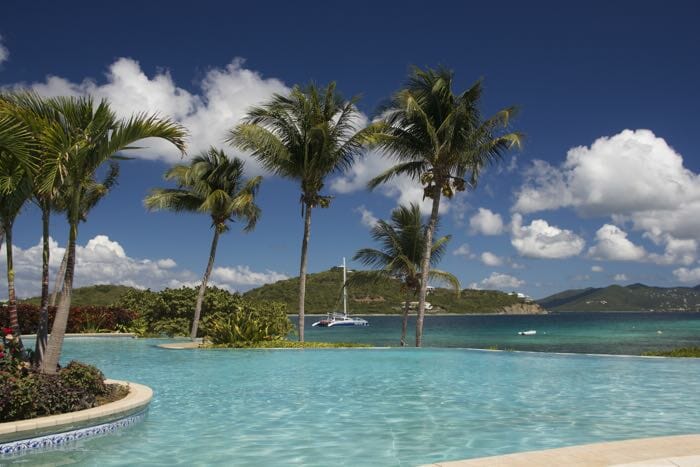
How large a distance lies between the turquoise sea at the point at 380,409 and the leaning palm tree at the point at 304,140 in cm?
742

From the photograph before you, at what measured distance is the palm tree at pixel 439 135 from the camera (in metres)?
22.7

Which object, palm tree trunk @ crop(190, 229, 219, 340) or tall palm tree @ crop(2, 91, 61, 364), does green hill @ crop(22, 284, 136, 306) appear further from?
tall palm tree @ crop(2, 91, 61, 364)

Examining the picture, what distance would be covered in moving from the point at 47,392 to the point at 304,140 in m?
15.8

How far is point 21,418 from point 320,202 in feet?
53.0

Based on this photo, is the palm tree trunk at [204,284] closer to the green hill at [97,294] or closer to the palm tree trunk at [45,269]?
the palm tree trunk at [45,269]

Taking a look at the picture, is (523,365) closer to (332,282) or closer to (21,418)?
(21,418)

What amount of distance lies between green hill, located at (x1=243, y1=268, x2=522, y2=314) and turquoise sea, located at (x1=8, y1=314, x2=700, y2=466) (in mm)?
84532

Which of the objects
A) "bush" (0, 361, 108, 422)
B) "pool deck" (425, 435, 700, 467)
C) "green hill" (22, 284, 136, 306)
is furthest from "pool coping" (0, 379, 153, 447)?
"green hill" (22, 284, 136, 306)

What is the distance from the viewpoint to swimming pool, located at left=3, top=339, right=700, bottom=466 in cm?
743

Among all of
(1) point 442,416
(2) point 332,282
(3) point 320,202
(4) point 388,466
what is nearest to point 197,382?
(1) point 442,416

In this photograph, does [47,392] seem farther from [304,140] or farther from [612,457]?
[304,140]

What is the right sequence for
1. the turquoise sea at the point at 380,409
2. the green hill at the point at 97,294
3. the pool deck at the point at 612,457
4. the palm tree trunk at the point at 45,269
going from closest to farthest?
the pool deck at the point at 612,457
the turquoise sea at the point at 380,409
the palm tree trunk at the point at 45,269
the green hill at the point at 97,294

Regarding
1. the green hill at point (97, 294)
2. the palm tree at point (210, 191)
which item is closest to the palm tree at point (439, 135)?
the palm tree at point (210, 191)

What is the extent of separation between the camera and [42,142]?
29.6 ft
